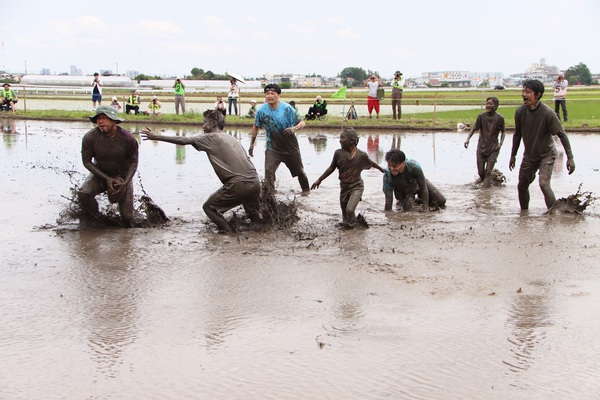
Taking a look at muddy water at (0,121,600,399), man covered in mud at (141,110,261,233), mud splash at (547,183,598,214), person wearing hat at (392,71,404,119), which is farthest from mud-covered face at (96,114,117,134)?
person wearing hat at (392,71,404,119)

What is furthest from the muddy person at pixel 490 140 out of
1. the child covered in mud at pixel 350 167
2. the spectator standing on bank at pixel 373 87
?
the spectator standing on bank at pixel 373 87

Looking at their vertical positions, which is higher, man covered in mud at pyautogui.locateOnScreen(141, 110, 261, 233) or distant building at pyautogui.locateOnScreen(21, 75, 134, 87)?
distant building at pyautogui.locateOnScreen(21, 75, 134, 87)

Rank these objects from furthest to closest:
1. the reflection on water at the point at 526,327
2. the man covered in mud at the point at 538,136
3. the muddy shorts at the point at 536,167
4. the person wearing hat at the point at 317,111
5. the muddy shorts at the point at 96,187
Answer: the person wearing hat at the point at 317,111
the muddy shorts at the point at 536,167
the man covered in mud at the point at 538,136
the muddy shorts at the point at 96,187
the reflection on water at the point at 526,327

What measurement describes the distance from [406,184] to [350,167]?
102cm

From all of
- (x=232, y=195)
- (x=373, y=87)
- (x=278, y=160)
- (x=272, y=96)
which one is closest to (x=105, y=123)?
(x=232, y=195)

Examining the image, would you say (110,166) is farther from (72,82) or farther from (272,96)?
(72,82)

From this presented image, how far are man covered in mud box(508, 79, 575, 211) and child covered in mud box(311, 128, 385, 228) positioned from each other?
7.03 ft

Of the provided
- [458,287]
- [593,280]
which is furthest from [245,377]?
[593,280]

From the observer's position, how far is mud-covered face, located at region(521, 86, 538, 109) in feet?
29.9

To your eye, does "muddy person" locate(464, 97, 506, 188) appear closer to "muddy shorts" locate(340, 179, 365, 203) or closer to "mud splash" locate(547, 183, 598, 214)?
"mud splash" locate(547, 183, 598, 214)

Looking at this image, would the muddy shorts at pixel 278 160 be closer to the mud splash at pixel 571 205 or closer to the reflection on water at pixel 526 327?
the mud splash at pixel 571 205

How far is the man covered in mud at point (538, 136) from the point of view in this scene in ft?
30.0

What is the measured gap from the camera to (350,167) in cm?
877

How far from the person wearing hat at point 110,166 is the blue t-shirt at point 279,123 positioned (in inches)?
104
